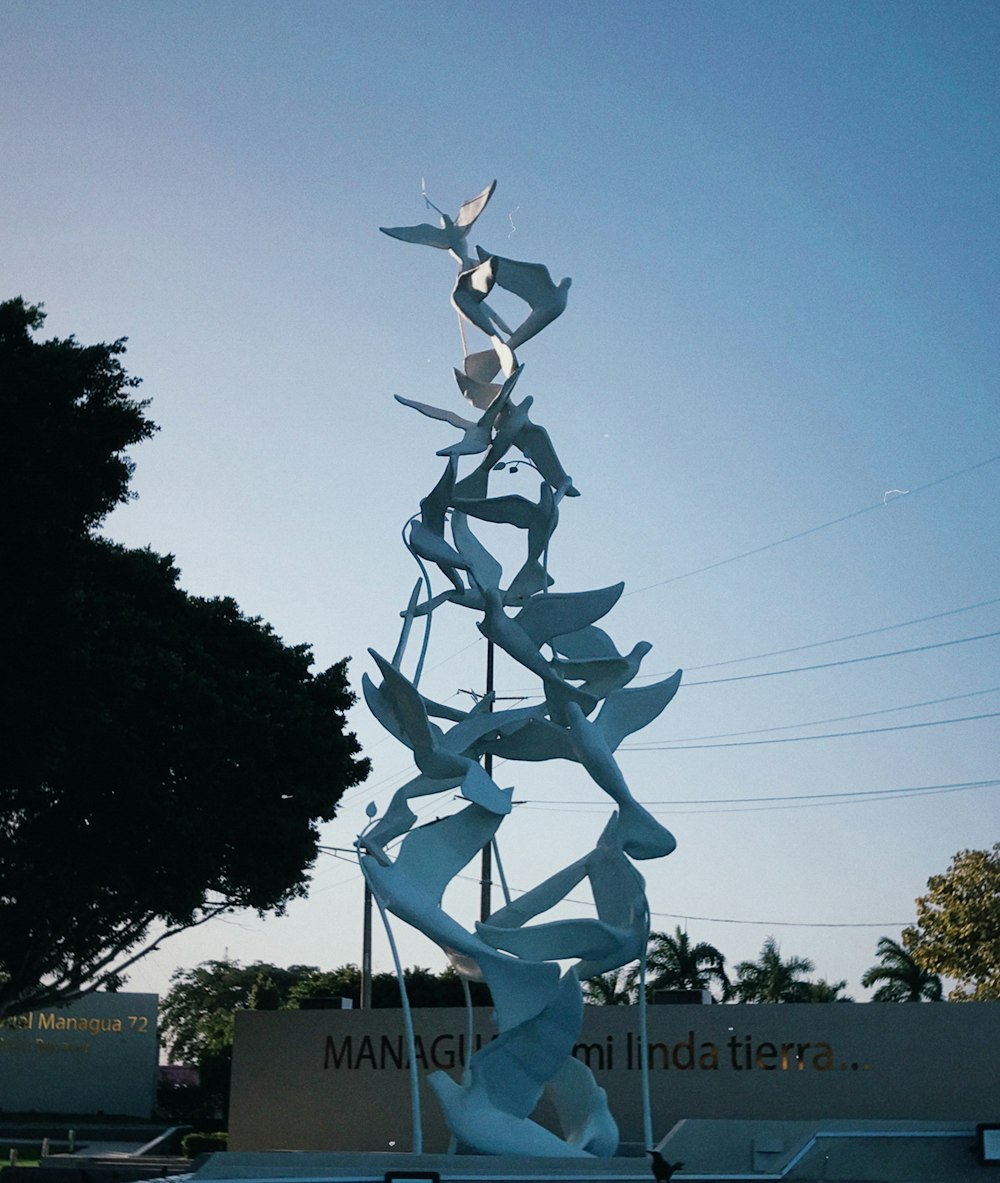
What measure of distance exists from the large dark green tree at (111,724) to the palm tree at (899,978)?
68.3 ft

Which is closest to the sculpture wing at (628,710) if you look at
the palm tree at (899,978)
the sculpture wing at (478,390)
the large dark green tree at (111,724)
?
the sculpture wing at (478,390)

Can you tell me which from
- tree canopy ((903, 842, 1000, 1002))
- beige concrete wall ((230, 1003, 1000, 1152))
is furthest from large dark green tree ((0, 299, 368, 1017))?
tree canopy ((903, 842, 1000, 1002))

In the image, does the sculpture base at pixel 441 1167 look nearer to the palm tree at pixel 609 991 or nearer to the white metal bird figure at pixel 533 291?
the white metal bird figure at pixel 533 291

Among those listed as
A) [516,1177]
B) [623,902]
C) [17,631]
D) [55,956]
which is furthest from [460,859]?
[55,956]

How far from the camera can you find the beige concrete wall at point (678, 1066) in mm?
18141

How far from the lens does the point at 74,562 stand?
673 inches

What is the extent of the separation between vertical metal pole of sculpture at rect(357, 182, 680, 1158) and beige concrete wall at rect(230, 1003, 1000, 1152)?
6.34 m

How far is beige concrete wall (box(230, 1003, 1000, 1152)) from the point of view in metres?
18.1

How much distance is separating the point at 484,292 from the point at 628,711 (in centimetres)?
433

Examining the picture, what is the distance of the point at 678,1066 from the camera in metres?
19.3

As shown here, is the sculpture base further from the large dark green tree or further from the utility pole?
the utility pole

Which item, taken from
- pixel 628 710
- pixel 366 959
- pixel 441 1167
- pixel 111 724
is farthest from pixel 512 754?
pixel 366 959

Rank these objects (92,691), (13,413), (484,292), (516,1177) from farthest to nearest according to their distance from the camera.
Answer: (92,691) → (13,413) → (484,292) → (516,1177)

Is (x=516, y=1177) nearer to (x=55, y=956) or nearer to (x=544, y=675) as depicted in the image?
(x=544, y=675)
